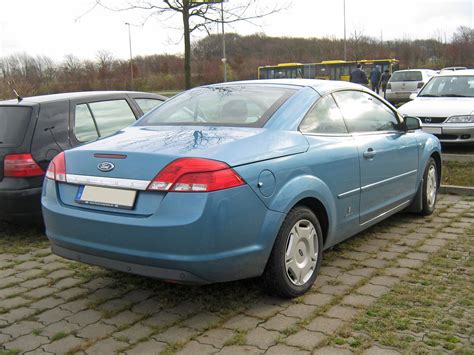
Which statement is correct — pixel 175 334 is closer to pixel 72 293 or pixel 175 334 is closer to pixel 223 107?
pixel 72 293

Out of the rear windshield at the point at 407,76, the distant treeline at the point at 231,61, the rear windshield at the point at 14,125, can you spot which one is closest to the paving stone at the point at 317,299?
the rear windshield at the point at 14,125

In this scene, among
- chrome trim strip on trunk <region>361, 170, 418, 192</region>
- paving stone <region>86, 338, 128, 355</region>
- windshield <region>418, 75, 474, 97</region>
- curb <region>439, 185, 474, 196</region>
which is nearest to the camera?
paving stone <region>86, 338, 128, 355</region>

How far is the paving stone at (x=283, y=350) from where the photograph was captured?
9.45 ft

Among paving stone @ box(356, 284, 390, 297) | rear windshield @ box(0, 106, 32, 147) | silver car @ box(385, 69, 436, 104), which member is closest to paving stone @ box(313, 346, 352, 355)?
paving stone @ box(356, 284, 390, 297)

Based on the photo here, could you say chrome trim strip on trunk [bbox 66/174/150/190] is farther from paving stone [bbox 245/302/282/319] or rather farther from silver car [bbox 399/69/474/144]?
silver car [bbox 399/69/474/144]

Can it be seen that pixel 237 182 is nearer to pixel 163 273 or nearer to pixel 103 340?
pixel 163 273

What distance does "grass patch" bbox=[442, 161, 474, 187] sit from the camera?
7305mm

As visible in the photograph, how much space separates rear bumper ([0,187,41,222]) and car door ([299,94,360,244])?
9.34 ft

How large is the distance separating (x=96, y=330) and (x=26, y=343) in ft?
1.33

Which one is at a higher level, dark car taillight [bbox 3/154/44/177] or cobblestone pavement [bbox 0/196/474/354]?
dark car taillight [bbox 3/154/44/177]

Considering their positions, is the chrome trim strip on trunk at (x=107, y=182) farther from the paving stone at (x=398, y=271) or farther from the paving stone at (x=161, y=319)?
the paving stone at (x=398, y=271)

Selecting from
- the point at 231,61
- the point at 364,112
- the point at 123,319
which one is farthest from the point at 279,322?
the point at 231,61

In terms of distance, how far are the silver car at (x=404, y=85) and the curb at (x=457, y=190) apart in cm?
1837

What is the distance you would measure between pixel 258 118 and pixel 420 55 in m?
72.6
